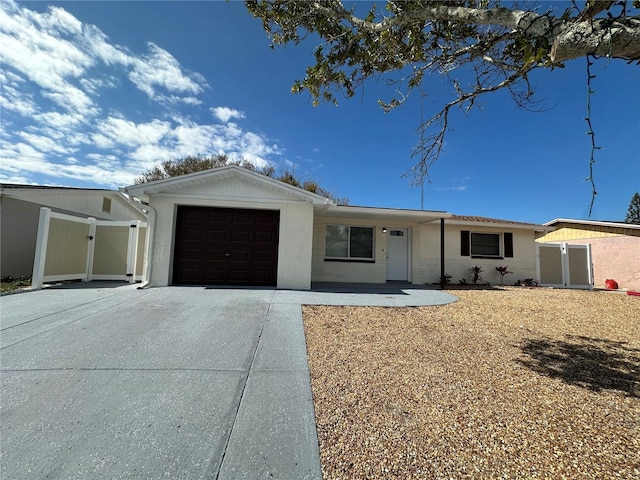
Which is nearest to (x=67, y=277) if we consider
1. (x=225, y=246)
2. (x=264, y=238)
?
(x=225, y=246)

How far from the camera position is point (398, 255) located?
11.6 m

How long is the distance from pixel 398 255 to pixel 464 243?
9.99ft

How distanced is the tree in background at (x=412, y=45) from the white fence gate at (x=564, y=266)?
423 inches

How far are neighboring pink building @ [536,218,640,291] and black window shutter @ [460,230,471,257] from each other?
4.87 meters

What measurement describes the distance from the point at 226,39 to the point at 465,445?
330 inches

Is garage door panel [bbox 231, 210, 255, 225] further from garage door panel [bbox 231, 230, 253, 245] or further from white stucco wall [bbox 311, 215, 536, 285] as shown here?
white stucco wall [bbox 311, 215, 536, 285]

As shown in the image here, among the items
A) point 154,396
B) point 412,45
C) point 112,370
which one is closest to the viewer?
point 154,396

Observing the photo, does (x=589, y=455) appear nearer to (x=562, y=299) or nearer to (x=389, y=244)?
(x=562, y=299)

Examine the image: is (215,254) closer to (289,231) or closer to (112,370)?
(289,231)

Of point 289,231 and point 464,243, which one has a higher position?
point 464,243

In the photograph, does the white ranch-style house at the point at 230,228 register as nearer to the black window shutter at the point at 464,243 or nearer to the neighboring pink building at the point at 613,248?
the black window shutter at the point at 464,243

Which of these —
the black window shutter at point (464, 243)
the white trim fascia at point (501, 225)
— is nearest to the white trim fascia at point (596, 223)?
the white trim fascia at point (501, 225)

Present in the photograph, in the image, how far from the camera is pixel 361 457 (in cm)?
189

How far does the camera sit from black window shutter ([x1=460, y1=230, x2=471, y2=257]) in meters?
12.0
